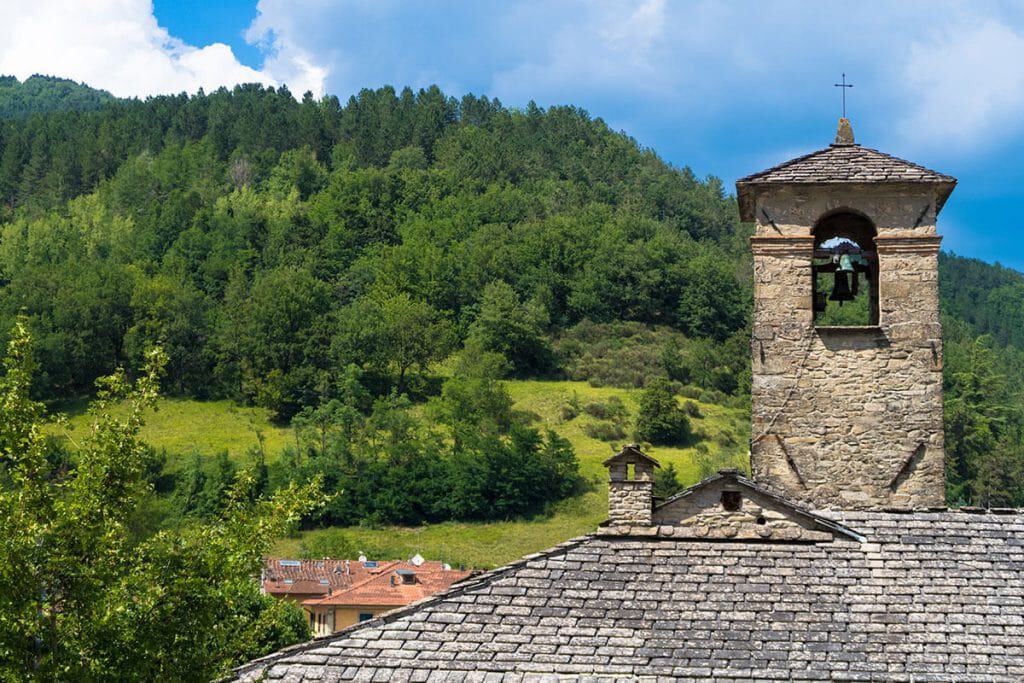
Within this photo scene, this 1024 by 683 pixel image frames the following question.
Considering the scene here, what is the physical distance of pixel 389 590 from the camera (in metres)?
51.2

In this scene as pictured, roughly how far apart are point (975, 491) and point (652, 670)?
222ft

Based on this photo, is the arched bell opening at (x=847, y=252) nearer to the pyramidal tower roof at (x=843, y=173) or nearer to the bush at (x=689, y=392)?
the pyramidal tower roof at (x=843, y=173)

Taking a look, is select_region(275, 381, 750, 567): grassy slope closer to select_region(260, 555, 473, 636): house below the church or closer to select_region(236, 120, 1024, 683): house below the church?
select_region(260, 555, 473, 636): house below the church

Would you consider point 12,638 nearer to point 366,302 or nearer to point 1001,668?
point 1001,668

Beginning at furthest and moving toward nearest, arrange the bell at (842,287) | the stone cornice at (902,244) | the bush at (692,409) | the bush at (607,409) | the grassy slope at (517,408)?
1. the bush at (607,409)
2. the bush at (692,409)
3. the grassy slope at (517,408)
4. the bell at (842,287)
5. the stone cornice at (902,244)

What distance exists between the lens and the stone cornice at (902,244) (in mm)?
16188

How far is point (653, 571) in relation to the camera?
42.8 feet

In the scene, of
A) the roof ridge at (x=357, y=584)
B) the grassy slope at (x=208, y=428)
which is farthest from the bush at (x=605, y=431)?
the roof ridge at (x=357, y=584)

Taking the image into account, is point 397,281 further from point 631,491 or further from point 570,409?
point 631,491

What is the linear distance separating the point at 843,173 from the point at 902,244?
1.07m

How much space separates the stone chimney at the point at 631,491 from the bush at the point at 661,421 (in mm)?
76435

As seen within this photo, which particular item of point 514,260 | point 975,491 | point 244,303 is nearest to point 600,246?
point 514,260

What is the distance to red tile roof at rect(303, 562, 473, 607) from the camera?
4997cm

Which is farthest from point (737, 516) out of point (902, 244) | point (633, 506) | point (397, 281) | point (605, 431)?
point (397, 281)
